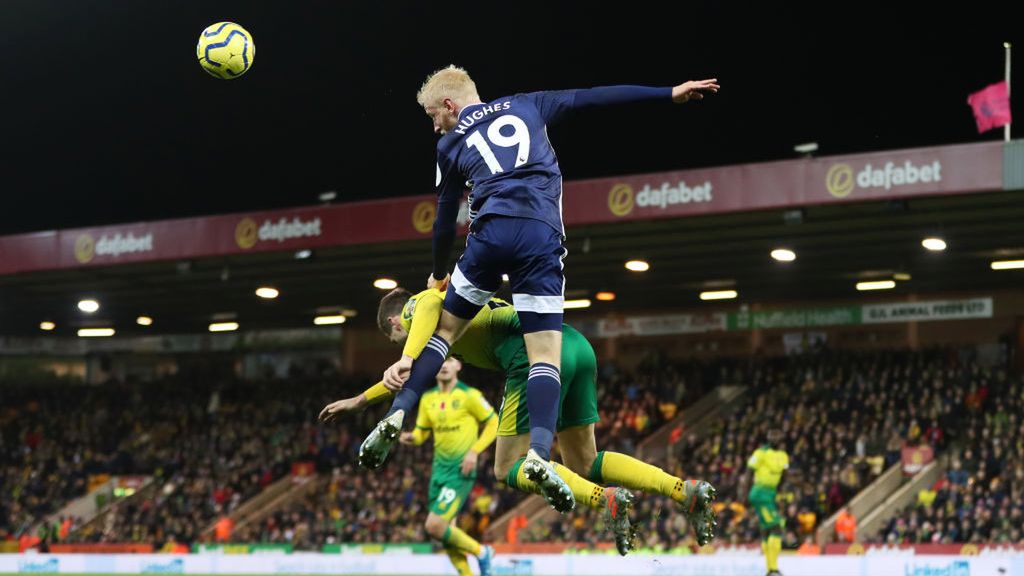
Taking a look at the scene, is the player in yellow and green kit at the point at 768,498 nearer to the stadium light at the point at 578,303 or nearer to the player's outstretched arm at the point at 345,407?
the player's outstretched arm at the point at 345,407

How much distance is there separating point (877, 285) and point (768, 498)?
13.1 metres

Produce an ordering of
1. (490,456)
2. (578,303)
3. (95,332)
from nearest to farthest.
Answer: (490,456) < (578,303) < (95,332)

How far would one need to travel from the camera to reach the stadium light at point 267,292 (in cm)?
3394

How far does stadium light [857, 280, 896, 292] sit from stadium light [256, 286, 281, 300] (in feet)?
47.9

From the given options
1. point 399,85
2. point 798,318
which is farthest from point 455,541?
point 798,318

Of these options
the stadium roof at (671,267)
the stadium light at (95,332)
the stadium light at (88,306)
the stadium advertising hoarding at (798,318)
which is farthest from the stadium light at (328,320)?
the stadium advertising hoarding at (798,318)

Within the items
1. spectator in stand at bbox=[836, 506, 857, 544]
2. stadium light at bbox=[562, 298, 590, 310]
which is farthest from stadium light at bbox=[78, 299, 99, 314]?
spectator in stand at bbox=[836, 506, 857, 544]

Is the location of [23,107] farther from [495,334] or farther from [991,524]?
[495,334]

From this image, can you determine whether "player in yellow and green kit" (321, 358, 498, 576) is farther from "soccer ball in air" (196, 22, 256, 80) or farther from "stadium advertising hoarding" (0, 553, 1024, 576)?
"stadium advertising hoarding" (0, 553, 1024, 576)

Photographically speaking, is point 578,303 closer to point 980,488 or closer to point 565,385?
point 980,488

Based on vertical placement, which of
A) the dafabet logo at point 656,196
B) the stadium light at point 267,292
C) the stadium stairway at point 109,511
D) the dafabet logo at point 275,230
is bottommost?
the stadium stairway at point 109,511

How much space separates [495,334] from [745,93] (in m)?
25.8

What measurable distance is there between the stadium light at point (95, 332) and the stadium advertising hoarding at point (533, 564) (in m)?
13.8

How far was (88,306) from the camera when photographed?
122 feet
